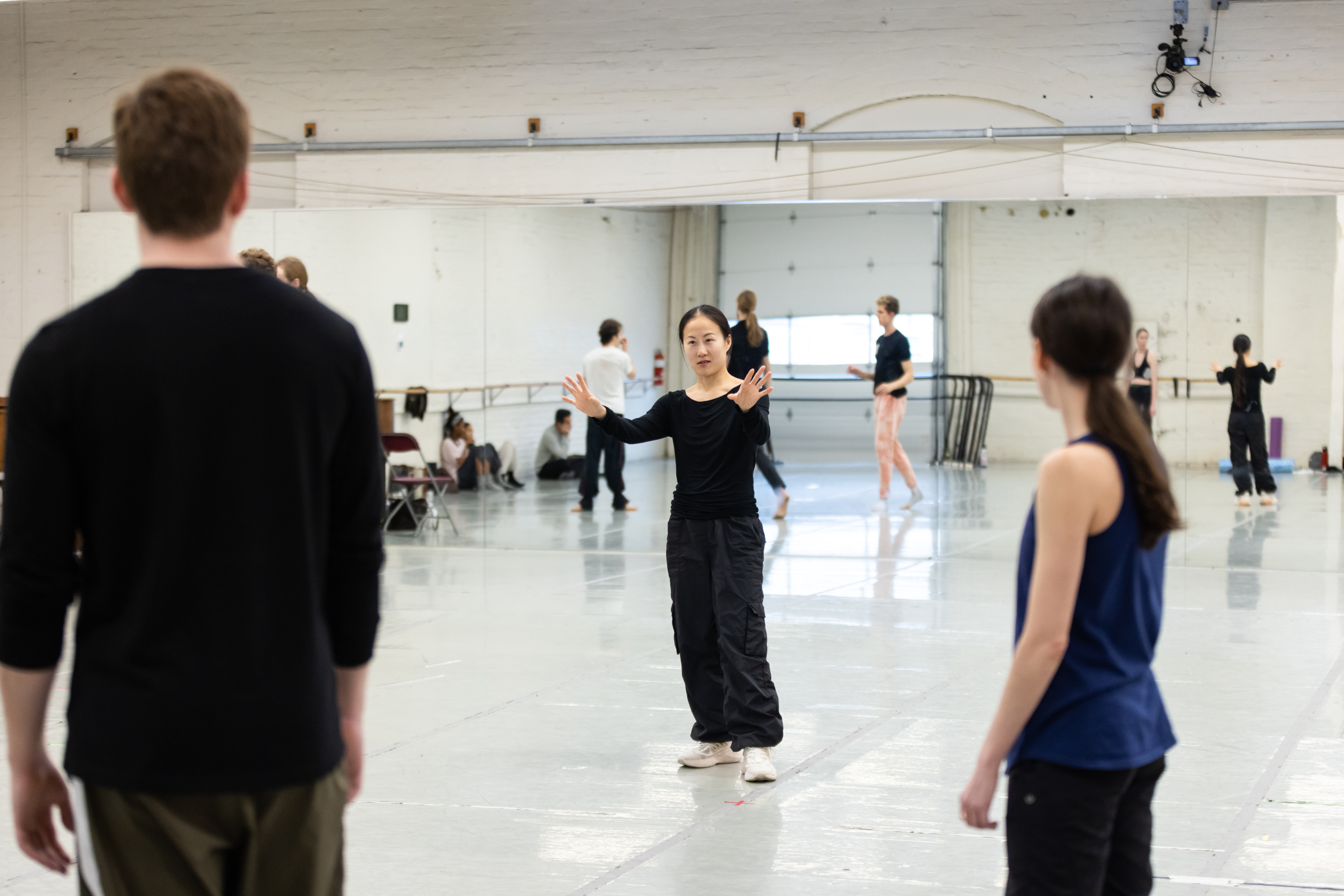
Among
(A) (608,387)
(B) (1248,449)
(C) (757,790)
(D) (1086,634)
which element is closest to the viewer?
(D) (1086,634)

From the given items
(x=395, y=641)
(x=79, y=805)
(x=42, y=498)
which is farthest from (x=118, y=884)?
(x=395, y=641)

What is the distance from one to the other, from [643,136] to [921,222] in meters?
2.22

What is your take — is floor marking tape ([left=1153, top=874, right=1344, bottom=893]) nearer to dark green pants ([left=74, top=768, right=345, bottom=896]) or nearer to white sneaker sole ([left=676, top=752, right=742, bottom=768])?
white sneaker sole ([left=676, top=752, right=742, bottom=768])

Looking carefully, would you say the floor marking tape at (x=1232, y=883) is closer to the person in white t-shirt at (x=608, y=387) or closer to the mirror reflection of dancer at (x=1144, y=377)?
the mirror reflection of dancer at (x=1144, y=377)

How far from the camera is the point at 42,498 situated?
5.30 ft

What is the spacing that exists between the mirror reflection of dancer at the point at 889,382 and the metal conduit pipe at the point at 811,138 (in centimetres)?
124

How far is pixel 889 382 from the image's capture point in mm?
10305

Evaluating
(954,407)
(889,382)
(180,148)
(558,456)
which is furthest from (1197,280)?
(180,148)

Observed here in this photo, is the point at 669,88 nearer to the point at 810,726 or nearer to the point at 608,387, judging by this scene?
the point at 608,387

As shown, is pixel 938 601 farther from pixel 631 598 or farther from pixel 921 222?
pixel 921 222

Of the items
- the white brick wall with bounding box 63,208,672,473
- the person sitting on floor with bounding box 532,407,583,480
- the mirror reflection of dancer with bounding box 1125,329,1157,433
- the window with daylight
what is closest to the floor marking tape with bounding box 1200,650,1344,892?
the mirror reflection of dancer with bounding box 1125,329,1157,433

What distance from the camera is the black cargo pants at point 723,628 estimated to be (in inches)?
170

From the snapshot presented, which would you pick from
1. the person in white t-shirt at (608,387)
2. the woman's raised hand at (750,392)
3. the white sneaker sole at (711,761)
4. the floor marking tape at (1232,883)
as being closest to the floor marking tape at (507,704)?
the white sneaker sole at (711,761)

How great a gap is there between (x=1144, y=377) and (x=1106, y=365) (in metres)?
7.93
